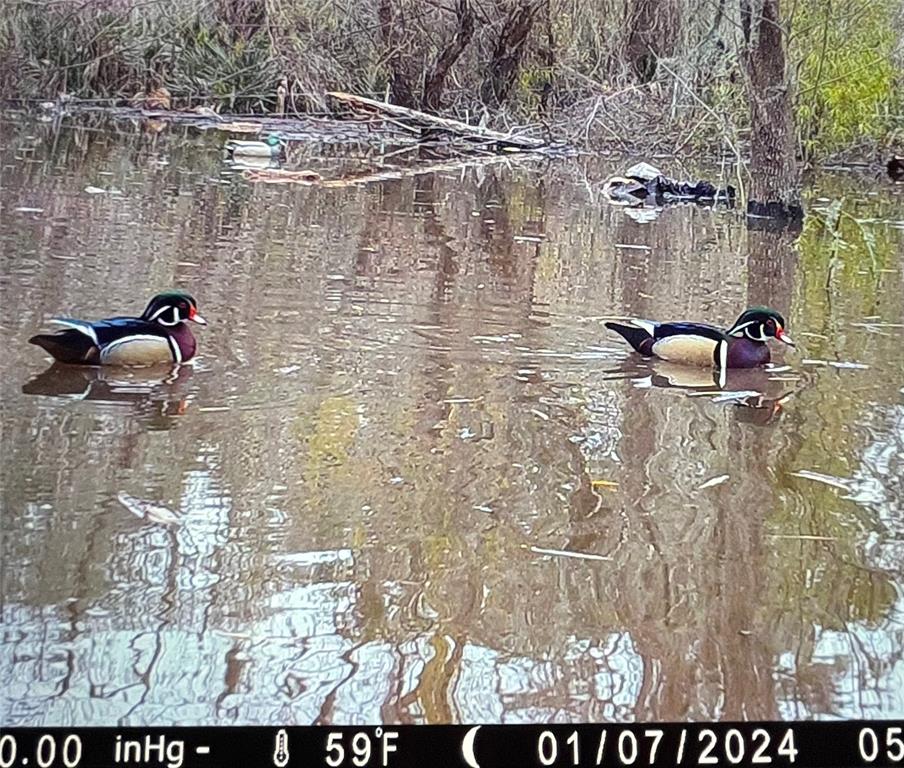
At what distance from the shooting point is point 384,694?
38.0 inches

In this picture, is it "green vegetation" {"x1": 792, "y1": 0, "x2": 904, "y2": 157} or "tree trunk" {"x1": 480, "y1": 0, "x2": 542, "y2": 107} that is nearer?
"green vegetation" {"x1": 792, "y1": 0, "x2": 904, "y2": 157}

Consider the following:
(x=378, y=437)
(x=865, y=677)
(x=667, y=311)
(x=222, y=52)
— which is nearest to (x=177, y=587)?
(x=378, y=437)

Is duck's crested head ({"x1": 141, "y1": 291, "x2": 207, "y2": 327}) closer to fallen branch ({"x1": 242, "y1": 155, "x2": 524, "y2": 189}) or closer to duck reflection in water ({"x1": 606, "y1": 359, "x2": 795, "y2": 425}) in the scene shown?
duck reflection in water ({"x1": 606, "y1": 359, "x2": 795, "y2": 425})

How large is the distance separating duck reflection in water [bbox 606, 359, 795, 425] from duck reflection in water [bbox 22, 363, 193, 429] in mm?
577

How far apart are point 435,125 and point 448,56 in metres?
0.35

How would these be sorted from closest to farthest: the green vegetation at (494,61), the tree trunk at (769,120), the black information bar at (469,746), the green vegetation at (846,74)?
the black information bar at (469,746) < the green vegetation at (846,74) < the green vegetation at (494,61) < the tree trunk at (769,120)

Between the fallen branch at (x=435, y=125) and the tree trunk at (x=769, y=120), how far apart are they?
1.80 feet

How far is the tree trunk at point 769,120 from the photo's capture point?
10.4 ft

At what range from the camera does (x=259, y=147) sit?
140 inches

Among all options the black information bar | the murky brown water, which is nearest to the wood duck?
the murky brown water

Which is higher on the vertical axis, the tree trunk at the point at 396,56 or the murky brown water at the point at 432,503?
the tree trunk at the point at 396,56

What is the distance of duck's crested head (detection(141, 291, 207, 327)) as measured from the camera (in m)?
1.64

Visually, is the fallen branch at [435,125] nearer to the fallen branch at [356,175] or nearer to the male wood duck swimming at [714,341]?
the fallen branch at [356,175]

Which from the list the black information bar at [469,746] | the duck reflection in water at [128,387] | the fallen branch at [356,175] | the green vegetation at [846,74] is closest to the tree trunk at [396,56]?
the fallen branch at [356,175]
